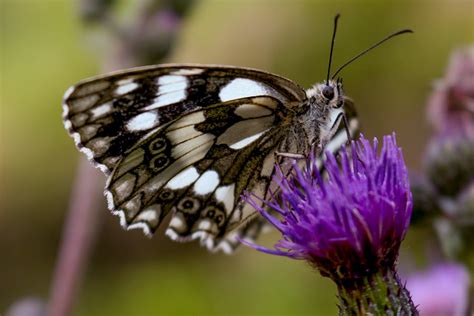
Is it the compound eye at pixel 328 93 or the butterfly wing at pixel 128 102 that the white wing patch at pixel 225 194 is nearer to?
the butterfly wing at pixel 128 102

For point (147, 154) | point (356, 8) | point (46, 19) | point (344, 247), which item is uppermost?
point (356, 8)

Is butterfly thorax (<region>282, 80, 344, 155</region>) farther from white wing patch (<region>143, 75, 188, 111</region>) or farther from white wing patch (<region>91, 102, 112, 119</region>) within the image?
white wing patch (<region>91, 102, 112, 119</region>)

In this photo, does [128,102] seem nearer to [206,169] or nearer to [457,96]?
[206,169]

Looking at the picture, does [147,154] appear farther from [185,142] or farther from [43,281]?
[43,281]

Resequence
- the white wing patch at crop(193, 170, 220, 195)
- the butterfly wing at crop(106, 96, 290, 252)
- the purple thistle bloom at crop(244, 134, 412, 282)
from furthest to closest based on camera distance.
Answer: the white wing patch at crop(193, 170, 220, 195) < the butterfly wing at crop(106, 96, 290, 252) < the purple thistle bloom at crop(244, 134, 412, 282)

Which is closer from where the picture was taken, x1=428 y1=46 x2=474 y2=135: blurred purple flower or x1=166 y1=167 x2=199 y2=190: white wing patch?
x1=166 y1=167 x2=199 y2=190: white wing patch

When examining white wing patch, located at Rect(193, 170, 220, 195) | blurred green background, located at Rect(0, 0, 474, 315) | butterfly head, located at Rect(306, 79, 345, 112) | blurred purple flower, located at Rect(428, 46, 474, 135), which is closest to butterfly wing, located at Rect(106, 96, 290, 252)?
white wing patch, located at Rect(193, 170, 220, 195)

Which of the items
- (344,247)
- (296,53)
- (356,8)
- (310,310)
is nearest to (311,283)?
(310,310)

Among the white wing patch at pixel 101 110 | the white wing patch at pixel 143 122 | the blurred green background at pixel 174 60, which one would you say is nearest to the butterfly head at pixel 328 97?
the white wing patch at pixel 143 122
